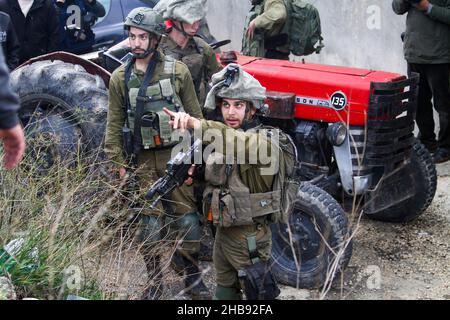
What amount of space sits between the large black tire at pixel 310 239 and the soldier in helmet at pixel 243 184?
902 mm

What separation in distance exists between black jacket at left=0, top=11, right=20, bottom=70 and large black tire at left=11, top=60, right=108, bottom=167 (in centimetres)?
73

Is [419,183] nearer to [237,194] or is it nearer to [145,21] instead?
[237,194]

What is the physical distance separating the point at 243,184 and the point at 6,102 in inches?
79.9

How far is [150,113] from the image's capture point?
5.19m

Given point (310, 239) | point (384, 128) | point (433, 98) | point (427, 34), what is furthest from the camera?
point (433, 98)

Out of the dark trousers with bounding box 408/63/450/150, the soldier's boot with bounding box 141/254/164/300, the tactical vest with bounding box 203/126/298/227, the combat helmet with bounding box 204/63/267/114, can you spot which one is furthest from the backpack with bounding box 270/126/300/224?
the dark trousers with bounding box 408/63/450/150

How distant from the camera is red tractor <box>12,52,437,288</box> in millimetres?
5617

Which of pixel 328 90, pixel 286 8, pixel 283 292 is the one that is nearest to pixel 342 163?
pixel 328 90

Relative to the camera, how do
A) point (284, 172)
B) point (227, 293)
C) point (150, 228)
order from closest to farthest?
point (284, 172) → point (227, 293) → point (150, 228)

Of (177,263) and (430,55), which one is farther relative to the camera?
(430,55)

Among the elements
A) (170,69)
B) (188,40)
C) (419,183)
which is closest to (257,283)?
(170,69)

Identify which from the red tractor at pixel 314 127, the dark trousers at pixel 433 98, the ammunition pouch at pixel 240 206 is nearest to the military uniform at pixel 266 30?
the red tractor at pixel 314 127

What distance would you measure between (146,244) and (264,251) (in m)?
0.69
